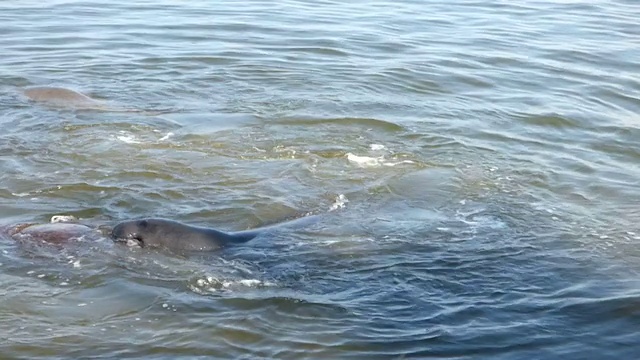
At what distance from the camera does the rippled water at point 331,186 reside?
22.3 ft

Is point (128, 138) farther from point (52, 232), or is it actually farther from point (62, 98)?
point (52, 232)

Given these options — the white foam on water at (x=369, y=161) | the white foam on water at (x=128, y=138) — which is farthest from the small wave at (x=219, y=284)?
the white foam on water at (x=128, y=138)

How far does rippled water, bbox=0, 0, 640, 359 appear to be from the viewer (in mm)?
6809

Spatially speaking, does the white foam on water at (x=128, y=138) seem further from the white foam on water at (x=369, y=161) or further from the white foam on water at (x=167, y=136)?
the white foam on water at (x=369, y=161)

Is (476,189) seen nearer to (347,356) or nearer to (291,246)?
(291,246)

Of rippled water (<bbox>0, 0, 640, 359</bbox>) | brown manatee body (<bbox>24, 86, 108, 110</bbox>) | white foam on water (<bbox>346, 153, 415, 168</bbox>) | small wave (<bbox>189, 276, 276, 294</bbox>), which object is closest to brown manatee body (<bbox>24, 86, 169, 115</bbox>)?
brown manatee body (<bbox>24, 86, 108, 110</bbox>)

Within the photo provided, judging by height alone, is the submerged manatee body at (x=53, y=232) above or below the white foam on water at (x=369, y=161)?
above

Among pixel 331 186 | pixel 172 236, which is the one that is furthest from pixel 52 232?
pixel 331 186

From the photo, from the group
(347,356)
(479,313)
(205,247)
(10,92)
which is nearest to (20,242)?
(205,247)

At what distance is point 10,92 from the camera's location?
1275 centimetres

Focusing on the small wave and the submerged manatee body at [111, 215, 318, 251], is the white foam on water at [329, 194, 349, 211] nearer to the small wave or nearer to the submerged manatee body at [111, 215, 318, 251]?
the submerged manatee body at [111, 215, 318, 251]

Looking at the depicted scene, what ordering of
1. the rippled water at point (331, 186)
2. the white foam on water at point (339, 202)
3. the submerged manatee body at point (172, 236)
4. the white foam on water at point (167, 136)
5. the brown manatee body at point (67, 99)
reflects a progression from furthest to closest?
the brown manatee body at point (67, 99) < the white foam on water at point (167, 136) < the white foam on water at point (339, 202) < the submerged manatee body at point (172, 236) < the rippled water at point (331, 186)

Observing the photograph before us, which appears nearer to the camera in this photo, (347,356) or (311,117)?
(347,356)

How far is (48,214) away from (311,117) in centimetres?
391
